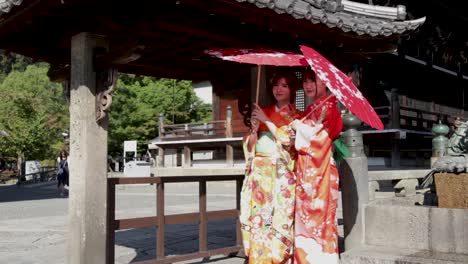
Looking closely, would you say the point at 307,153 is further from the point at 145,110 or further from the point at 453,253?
the point at 145,110

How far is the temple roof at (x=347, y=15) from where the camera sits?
4.78 m

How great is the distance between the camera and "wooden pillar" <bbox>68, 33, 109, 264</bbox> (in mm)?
4797

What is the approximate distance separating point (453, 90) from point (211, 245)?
68.8 ft

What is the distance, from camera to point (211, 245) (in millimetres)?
7973

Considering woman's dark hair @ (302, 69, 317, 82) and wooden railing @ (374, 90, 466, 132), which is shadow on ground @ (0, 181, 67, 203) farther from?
woman's dark hair @ (302, 69, 317, 82)

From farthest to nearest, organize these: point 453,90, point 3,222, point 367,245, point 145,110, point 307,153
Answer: point 145,110 < point 453,90 < point 3,222 < point 367,245 < point 307,153

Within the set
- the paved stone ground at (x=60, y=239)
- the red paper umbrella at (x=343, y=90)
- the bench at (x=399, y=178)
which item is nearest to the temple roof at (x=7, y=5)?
the red paper umbrella at (x=343, y=90)

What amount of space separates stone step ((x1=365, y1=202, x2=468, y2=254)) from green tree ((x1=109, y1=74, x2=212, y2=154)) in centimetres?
3012

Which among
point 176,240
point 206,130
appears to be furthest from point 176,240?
point 206,130

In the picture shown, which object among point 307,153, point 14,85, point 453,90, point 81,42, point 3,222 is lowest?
point 3,222

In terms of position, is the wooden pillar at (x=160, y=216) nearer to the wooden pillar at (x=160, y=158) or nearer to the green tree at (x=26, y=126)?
the wooden pillar at (x=160, y=158)

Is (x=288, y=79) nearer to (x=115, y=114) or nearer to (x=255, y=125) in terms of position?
(x=255, y=125)

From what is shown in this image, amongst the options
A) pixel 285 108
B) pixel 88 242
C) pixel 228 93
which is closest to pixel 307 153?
pixel 285 108

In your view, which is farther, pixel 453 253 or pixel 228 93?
pixel 228 93
